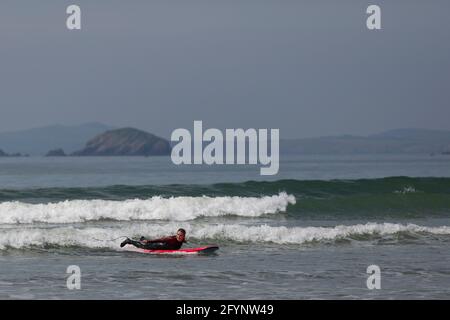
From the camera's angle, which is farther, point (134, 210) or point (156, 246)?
point (134, 210)

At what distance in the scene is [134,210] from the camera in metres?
32.4

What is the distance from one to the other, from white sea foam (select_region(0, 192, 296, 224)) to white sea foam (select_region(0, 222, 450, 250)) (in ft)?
16.8

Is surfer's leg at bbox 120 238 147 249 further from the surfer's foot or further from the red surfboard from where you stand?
the red surfboard

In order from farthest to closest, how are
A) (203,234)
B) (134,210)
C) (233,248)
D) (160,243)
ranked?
(134,210) → (203,234) → (233,248) → (160,243)

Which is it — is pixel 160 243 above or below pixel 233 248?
above

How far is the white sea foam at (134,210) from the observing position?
30.8 metres

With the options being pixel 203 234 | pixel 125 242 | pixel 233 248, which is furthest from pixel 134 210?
pixel 125 242

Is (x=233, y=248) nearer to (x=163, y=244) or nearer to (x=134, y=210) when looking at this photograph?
(x=163, y=244)

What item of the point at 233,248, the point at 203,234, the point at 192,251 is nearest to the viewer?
the point at 192,251

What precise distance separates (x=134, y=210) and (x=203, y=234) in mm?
7999

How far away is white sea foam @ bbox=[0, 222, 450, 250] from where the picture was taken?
22812mm

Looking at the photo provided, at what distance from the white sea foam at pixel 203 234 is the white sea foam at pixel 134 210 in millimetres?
5125

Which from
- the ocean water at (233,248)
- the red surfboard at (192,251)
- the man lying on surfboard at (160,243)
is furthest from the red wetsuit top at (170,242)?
the ocean water at (233,248)
